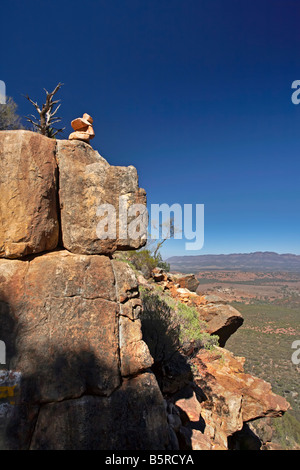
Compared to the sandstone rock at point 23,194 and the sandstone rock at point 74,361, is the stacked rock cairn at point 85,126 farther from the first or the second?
the sandstone rock at point 74,361

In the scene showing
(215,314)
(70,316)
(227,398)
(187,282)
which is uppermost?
(70,316)

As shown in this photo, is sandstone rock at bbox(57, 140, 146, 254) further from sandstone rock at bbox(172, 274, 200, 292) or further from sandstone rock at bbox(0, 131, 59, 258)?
sandstone rock at bbox(172, 274, 200, 292)

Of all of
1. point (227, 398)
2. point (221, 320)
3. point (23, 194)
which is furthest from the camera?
point (221, 320)

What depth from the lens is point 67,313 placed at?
3.12 metres

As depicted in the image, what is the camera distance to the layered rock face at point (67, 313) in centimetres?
261

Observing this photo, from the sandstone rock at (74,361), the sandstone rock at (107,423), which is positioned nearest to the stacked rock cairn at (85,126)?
the sandstone rock at (74,361)

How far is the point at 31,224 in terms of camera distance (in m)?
3.32

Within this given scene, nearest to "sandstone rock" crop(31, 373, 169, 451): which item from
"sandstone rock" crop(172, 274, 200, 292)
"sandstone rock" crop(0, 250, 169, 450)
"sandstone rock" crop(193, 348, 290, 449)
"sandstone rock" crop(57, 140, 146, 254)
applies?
"sandstone rock" crop(0, 250, 169, 450)

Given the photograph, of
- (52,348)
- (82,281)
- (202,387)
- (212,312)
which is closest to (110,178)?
(82,281)

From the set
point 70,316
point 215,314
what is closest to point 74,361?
point 70,316

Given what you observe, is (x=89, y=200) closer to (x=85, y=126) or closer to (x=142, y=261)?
(x=85, y=126)

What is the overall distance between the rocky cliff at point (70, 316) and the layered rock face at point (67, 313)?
12 millimetres

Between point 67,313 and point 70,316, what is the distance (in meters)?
0.06
